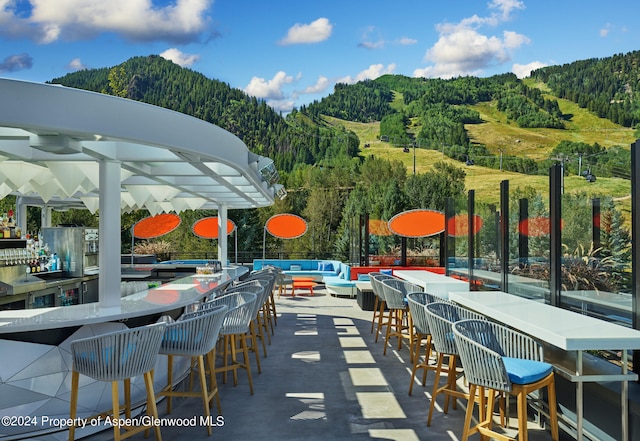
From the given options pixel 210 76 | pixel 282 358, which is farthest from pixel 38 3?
pixel 282 358

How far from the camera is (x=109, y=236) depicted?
16.3 ft

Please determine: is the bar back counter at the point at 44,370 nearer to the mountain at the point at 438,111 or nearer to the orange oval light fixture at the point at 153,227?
the orange oval light fixture at the point at 153,227

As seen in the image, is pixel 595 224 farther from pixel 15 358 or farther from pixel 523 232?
pixel 15 358

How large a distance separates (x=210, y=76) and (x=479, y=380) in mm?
71733

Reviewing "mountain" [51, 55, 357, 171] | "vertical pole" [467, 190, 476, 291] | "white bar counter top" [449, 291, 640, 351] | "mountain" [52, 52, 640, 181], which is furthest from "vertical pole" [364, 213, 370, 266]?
"mountain" [51, 55, 357, 171]

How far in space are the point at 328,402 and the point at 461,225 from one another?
4122 millimetres

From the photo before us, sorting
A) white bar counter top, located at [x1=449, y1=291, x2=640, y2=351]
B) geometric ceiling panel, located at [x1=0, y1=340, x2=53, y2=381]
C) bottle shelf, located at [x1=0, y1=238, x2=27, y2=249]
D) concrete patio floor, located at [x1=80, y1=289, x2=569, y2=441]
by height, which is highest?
bottle shelf, located at [x1=0, y1=238, x2=27, y2=249]

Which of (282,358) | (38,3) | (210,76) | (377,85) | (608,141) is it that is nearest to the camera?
(282,358)

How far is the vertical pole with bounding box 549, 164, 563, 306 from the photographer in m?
5.09

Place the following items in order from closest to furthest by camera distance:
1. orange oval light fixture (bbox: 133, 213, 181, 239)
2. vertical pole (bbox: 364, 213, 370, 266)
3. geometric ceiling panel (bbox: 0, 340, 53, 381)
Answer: geometric ceiling panel (bbox: 0, 340, 53, 381) → vertical pole (bbox: 364, 213, 370, 266) → orange oval light fixture (bbox: 133, 213, 181, 239)

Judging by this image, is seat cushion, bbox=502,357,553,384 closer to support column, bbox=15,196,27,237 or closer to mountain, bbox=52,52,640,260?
support column, bbox=15,196,27,237

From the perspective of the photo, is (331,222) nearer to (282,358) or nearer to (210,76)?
(282,358)

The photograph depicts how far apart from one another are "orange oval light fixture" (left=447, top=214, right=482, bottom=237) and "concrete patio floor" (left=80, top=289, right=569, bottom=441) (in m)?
1.88

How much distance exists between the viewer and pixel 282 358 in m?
6.85
